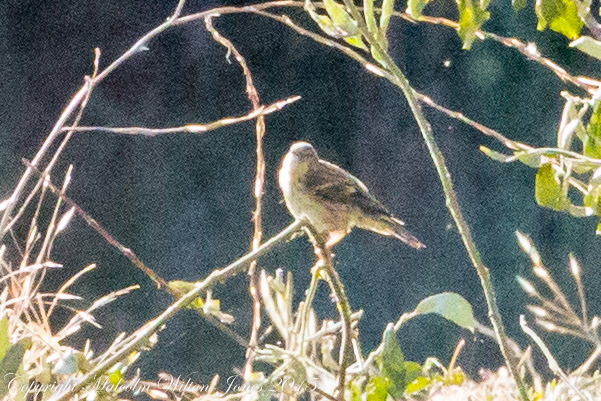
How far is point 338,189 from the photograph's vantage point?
6.20 feet

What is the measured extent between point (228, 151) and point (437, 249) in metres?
0.73

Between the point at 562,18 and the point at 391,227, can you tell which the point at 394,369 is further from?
the point at 391,227

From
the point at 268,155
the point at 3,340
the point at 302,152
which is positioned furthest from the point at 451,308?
the point at 268,155

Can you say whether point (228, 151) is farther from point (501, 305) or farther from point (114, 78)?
point (501, 305)

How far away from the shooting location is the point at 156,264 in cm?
221

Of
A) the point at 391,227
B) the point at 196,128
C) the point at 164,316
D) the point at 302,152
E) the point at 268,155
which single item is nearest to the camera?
the point at 164,316

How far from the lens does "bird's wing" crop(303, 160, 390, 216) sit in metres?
1.83

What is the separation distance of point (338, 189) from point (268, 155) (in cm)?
45

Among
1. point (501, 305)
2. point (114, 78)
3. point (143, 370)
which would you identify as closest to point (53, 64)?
point (114, 78)

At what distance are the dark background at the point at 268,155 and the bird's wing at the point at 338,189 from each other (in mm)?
264

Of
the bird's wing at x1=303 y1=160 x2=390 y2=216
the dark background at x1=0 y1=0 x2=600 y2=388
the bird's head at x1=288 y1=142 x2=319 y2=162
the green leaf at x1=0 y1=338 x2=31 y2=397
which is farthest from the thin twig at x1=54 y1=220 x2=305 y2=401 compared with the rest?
the dark background at x1=0 y1=0 x2=600 y2=388

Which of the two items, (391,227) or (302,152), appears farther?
(302,152)

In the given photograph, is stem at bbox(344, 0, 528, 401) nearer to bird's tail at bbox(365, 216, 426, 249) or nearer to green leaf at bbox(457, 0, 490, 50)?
green leaf at bbox(457, 0, 490, 50)

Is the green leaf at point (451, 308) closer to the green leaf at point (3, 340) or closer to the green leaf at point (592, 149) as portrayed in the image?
the green leaf at point (592, 149)
